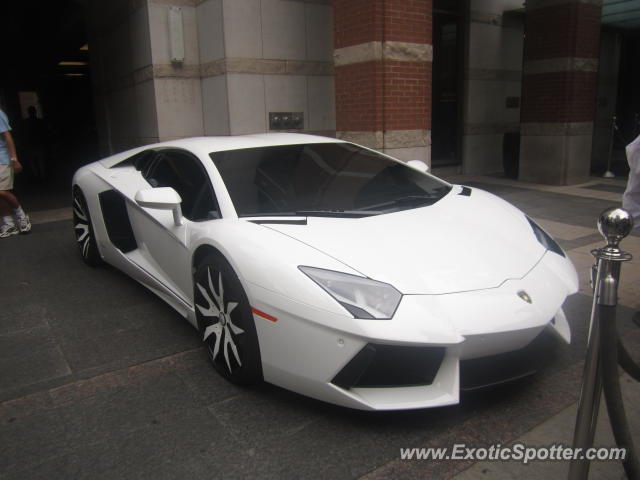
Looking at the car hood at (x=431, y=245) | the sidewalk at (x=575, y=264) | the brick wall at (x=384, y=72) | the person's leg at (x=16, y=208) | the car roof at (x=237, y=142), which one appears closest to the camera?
the sidewalk at (x=575, y=264)

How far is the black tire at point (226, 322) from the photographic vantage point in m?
2.79

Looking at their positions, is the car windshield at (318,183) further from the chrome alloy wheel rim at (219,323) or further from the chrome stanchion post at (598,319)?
the chrome stanchion post at (598,319)

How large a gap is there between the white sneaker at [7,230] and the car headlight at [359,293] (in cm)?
578

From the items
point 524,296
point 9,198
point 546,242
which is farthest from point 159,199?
point 9,198

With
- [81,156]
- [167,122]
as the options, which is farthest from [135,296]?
[81,156]

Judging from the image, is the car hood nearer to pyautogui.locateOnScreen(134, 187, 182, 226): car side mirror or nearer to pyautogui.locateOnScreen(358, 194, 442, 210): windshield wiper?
pyautogui.locateOnScreen(358, 194, 442, 210): windshield wiper

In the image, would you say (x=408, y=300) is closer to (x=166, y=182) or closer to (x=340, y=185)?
(x=340, y=185)

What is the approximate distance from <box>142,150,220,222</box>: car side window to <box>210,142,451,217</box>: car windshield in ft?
0.48

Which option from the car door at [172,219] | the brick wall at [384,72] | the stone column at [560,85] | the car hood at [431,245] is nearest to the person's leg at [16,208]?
the car door at [172,219]

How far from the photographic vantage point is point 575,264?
514 cm

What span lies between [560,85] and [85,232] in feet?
27.3

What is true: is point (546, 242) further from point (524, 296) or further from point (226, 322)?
point (226, 322)

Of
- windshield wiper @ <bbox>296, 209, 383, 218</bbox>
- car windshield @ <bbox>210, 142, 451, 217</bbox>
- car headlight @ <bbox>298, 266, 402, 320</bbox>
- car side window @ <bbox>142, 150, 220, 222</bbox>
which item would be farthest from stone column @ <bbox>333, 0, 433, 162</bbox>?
car headlight @ <bbox>298, 266, 402, 320</bbox>

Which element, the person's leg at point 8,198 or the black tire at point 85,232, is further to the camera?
the person's leg at point 8,198
